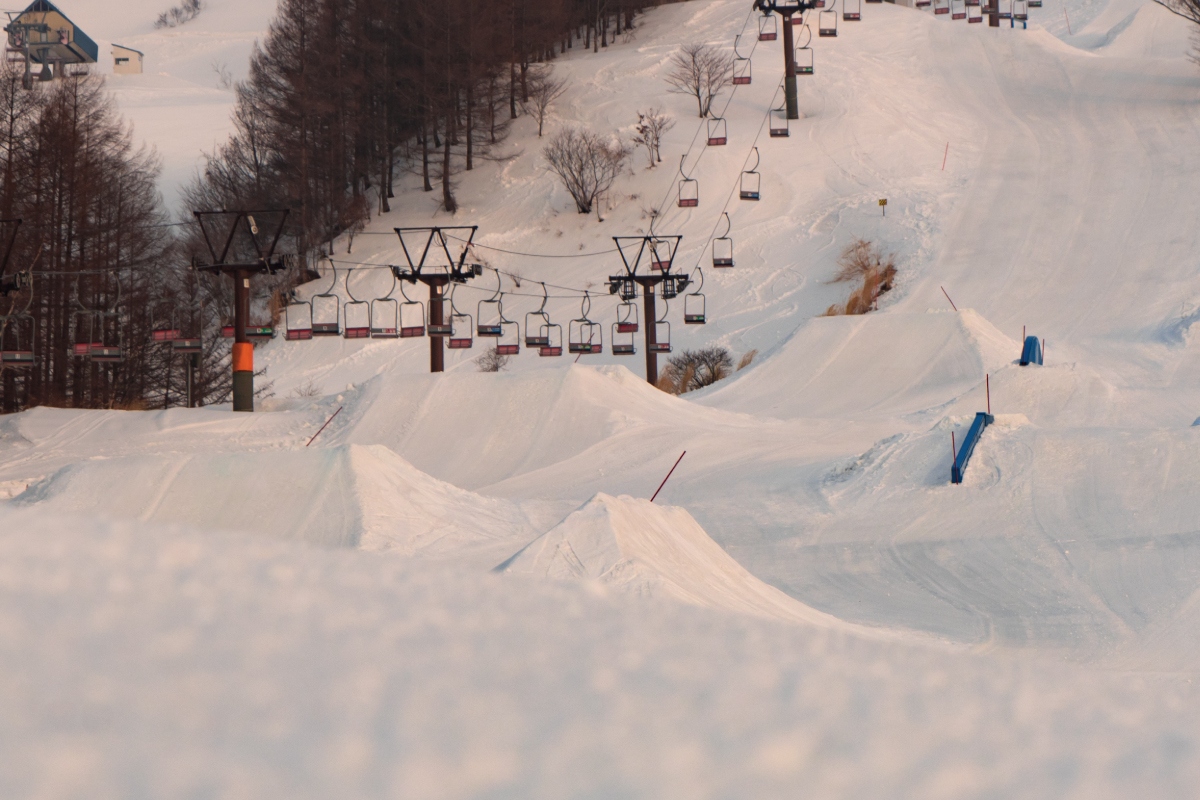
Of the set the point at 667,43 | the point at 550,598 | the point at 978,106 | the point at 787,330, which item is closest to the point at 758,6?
the point at 787,330

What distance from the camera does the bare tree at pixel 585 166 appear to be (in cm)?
4056

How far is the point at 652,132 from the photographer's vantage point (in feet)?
139

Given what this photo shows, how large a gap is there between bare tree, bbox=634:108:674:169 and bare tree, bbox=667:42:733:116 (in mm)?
1820

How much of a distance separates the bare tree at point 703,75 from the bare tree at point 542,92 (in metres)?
4.73

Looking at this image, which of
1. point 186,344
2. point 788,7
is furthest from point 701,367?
point 186,344

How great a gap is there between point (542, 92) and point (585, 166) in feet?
21.8

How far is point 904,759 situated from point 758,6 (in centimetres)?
3278

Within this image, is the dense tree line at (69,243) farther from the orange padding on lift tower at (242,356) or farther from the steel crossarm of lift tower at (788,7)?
the steel crossarm of lift tower at (788,7)

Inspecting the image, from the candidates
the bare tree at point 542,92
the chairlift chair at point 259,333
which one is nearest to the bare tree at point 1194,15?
the bare tree at point 542,92

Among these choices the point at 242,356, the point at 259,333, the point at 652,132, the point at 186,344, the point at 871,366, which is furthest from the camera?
the point at 652,132

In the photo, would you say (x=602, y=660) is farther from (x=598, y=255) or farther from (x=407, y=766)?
(x=598, y=255)

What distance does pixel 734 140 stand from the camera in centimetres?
4219

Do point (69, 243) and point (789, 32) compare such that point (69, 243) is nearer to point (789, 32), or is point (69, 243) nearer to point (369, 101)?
point (369, 101)

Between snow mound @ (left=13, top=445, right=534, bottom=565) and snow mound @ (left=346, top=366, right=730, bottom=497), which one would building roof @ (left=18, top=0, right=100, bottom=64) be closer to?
snow mound @ (left=346, top=366, right=730, bottom=497)
